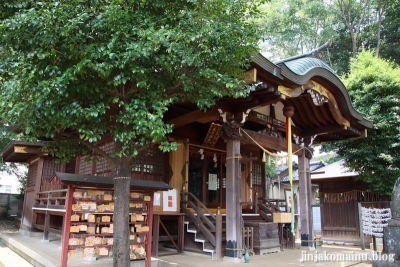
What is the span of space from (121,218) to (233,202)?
123 inches

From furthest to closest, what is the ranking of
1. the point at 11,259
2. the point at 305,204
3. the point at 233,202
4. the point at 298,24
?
the point at 298,24
the point at 305,204
the point at 11,259
the point at 233,202

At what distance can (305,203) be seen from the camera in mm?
9703

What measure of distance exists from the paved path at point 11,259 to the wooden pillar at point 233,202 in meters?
4.98

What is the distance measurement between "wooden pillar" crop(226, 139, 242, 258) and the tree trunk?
2.94 meters

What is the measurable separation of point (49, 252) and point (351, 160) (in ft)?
33.1

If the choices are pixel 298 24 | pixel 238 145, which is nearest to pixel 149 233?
pixel 238 145

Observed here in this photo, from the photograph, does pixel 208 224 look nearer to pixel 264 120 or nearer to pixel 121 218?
pixel 264 120

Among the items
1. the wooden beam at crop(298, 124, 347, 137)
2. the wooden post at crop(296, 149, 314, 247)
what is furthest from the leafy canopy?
the wooden beam at crop(298, 124, 347, 137)

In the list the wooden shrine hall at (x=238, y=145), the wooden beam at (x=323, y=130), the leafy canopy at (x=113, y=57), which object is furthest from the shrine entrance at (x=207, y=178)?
the leafy canopy at (x=113, y=57)

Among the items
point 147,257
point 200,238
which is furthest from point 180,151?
point 147,257

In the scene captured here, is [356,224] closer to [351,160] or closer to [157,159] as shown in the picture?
[351,160]

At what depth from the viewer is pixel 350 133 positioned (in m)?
10.6

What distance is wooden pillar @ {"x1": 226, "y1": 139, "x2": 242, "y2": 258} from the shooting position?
7.09 meters

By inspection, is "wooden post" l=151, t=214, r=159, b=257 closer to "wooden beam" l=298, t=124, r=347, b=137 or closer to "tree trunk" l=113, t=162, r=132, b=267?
"tree trunk" l=113, t=162, r=132, b=267
